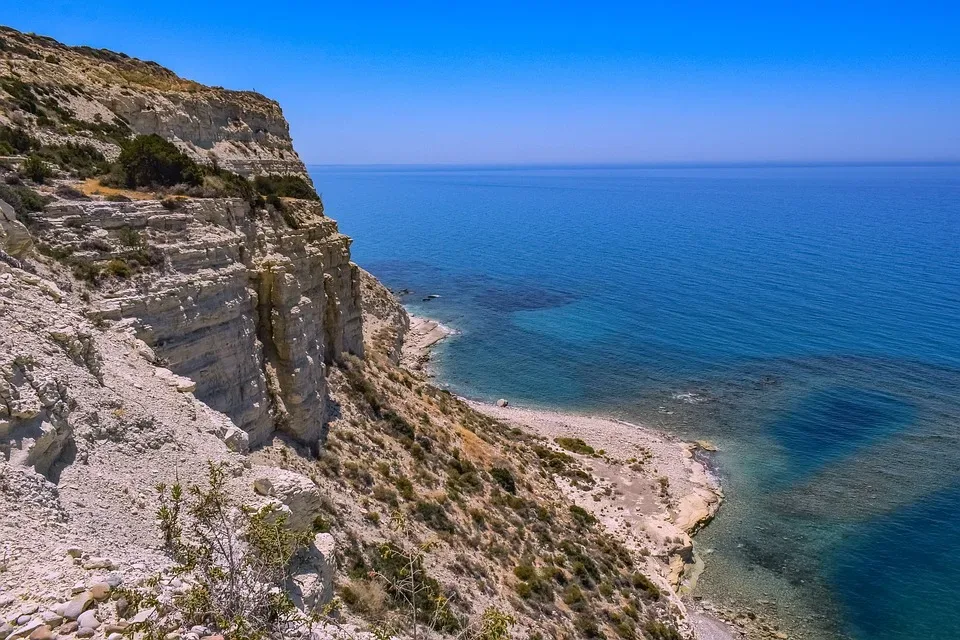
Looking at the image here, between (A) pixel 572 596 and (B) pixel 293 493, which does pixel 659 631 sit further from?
(B) pixel 293 493

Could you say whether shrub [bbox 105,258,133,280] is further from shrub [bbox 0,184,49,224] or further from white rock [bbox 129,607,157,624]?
white rock [bbox 129,607,157,624]

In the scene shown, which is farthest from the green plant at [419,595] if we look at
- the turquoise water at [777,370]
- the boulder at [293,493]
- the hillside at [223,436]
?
the turquoise water at [777,370]

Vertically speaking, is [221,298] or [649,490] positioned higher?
[221,298]

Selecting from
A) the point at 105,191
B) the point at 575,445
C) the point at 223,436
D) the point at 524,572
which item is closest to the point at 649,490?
the point at 575,445

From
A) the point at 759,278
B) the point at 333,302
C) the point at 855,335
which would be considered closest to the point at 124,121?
the point at 333,302

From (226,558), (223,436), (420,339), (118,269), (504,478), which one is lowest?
(420,339)

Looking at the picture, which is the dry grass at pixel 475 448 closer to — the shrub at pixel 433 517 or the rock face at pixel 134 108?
the shrub at pixel 433 517
